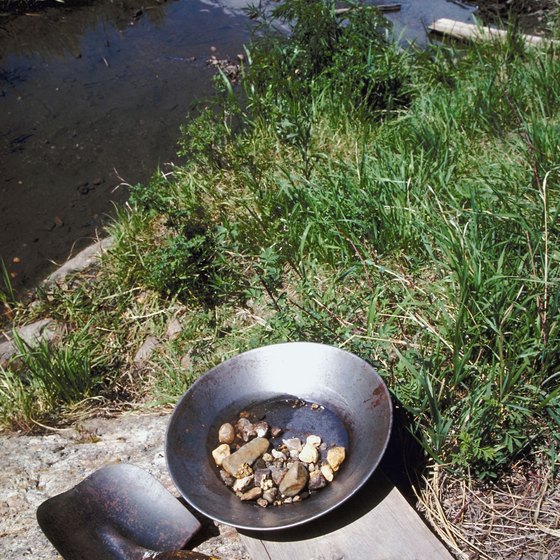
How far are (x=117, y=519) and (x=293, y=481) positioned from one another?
70 cm

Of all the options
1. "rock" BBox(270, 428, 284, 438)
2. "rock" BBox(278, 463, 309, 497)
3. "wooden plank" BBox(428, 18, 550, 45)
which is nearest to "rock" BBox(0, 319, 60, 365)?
"rock" BBox(270, 428, 284, 438)

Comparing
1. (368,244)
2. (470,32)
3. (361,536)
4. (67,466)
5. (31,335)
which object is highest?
(470,32)

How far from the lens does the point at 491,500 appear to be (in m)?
2.50

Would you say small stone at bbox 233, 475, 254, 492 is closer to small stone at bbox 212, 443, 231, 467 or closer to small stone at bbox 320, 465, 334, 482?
small stone at bbox 212, 443, 231, 467

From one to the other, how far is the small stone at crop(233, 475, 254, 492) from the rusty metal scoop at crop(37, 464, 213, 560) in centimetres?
19

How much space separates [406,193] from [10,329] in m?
2.60

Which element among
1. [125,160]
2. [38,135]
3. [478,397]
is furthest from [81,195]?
[478,397]

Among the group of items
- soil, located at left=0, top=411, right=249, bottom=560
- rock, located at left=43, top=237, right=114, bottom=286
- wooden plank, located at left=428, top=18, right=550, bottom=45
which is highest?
wooden plank, located at left=428, top=18, right=550, bottom=45

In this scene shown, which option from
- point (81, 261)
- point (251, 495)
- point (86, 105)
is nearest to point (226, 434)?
point (251, 495)

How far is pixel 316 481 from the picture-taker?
246 cm

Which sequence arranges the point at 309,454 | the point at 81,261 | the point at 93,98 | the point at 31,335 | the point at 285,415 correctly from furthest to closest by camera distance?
the point at 93,98
the point at 81,261
the point at 31,335
the point at 285,415
the point at 309,454

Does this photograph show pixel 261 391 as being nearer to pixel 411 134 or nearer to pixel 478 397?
pixel 478 397

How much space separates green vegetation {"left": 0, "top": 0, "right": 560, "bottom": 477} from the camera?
8.78 feet

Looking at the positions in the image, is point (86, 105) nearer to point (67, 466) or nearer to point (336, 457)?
point (67, 466)
